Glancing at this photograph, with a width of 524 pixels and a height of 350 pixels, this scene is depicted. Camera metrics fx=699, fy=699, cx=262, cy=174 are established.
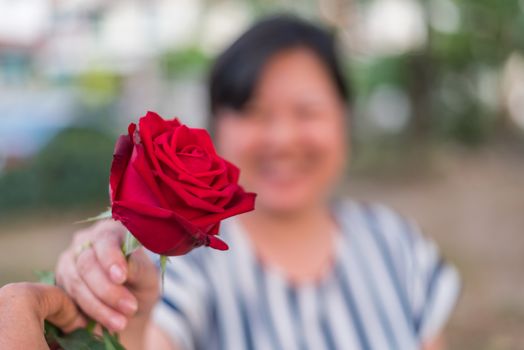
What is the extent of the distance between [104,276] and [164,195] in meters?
0.22

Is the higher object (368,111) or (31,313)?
(31,313)

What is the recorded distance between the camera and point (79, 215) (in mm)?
7738

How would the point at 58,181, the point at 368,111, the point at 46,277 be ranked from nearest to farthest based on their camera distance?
the point at 46,277 → the point at 58,181 → the point at 368,111

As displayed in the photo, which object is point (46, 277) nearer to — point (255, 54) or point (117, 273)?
point (117, 273)

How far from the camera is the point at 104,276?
855 millimetres

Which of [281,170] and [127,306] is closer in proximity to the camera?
[127,306]

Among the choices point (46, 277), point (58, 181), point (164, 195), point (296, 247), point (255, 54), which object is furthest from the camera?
point (58, 181)

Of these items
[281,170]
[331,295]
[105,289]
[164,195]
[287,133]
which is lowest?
[331,295]

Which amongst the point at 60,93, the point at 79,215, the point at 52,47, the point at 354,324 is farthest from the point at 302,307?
the point at 52,47

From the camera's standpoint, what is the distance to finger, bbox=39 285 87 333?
806mm

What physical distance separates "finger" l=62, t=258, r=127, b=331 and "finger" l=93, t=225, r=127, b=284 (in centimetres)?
4

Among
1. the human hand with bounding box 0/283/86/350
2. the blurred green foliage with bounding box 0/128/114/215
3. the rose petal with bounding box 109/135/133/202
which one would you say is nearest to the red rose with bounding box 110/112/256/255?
the rose petal with bounding box 109/135/133/202

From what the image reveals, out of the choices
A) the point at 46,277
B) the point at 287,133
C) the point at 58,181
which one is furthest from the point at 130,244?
the point at 58,181

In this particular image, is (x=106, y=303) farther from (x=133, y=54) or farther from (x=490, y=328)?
(x=133, y=54)
